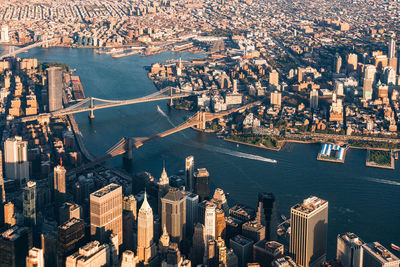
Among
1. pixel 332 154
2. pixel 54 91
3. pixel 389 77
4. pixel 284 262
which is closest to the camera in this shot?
pixel 284 262

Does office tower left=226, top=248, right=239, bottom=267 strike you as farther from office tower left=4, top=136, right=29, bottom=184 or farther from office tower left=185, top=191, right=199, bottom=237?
office tower left=4, top=136, right=29, bottom=184

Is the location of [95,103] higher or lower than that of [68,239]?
higher

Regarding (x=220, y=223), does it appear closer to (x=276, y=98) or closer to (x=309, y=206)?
(x=309, y=206)

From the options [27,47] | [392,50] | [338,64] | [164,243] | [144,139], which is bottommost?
[164,243]

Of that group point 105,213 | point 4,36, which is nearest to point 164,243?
point 105,213

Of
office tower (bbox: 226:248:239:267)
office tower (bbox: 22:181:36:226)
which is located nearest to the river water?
office tower (bbox: 226:248:239:267)

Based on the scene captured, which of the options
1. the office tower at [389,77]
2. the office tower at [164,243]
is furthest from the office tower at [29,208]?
the office tower at [389,77]

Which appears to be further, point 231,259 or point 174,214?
point 174,214

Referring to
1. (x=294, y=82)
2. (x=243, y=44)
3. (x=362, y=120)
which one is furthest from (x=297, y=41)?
(x=362, y=120)
